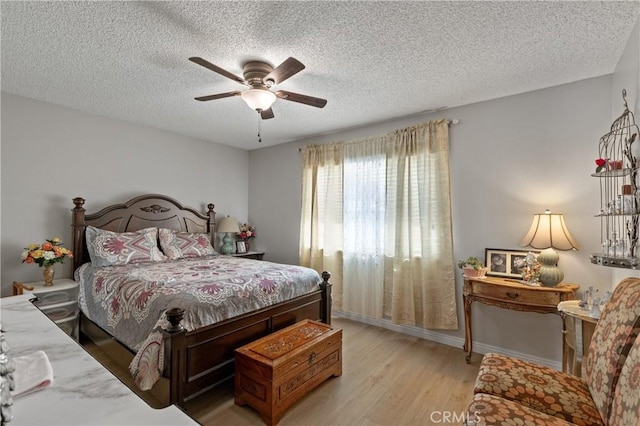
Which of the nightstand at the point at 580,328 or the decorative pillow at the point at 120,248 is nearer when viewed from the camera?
the nightstand at the point at 580,328

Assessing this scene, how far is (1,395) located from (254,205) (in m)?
4.81

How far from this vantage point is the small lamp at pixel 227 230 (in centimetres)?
458

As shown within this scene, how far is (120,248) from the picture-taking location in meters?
3.23

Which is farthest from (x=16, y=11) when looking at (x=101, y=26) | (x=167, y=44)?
(x=167, y=44)

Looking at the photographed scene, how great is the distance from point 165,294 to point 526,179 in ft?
10.8

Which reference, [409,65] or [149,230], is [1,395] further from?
[149,230]

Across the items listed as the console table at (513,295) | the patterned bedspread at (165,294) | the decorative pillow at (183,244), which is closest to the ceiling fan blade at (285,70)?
the patterned bedspread at (165,294)

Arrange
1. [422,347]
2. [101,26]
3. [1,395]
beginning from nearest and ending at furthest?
[1,395], [101,26], [422,347]

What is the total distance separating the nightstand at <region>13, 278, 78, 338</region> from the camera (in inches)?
111

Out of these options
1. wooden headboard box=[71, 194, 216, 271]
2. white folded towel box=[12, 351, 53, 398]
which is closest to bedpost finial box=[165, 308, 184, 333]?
white folded towel box=[12, 351, 53, 398]

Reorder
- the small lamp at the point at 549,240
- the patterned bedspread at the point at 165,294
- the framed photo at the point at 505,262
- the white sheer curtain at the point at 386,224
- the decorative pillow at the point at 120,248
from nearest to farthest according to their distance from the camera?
the patterned bedspread at the point at 165,294 < the small lamp at the point at 549,240 < the framed photo at the point at 505,262 < the decorative pillow at the point at 120,248 < the white sheer curtain at the point at 386,224

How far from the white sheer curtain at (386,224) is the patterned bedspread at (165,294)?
960 mm

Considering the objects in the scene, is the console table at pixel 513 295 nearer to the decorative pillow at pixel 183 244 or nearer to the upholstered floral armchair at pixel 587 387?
the upholstered floral armchair at pixel 587 387

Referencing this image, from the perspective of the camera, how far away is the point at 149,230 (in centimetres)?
368
